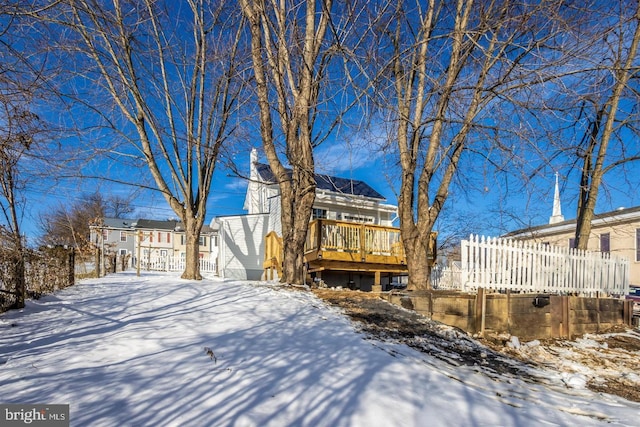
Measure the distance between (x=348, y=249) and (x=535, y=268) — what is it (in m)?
5.45

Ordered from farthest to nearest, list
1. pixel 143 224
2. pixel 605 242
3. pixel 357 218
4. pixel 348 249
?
pixel 143 224 → pixel 605 242 → pixel 357 218 → pixel 348 249

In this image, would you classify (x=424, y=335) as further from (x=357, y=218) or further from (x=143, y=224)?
(x=143, y=224)

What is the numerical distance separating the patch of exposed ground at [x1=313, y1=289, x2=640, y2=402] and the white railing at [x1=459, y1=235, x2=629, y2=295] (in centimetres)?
120

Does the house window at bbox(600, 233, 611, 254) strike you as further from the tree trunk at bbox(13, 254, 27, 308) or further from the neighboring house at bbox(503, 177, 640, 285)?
the tree trunk at bbox(13, 254, 27, 308)

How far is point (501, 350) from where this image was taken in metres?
5.64

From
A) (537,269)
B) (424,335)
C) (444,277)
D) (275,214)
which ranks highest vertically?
(275,214)

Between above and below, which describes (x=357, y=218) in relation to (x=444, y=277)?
above

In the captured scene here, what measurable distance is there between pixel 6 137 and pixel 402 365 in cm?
466

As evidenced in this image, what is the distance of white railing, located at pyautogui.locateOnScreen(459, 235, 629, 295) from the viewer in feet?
23.3

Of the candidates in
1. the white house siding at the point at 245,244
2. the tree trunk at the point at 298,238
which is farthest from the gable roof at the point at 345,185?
the tree trunk at the point at 298,238

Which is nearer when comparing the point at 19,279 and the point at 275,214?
the point at 19,279

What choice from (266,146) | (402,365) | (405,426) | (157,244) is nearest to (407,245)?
(266,146)

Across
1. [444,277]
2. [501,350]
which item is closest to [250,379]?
[501,350]

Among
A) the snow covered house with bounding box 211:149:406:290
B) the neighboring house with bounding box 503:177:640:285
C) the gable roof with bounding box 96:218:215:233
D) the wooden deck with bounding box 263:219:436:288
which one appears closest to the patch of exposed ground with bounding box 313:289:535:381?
the snow covered house with bounding box 211:149:406:290
